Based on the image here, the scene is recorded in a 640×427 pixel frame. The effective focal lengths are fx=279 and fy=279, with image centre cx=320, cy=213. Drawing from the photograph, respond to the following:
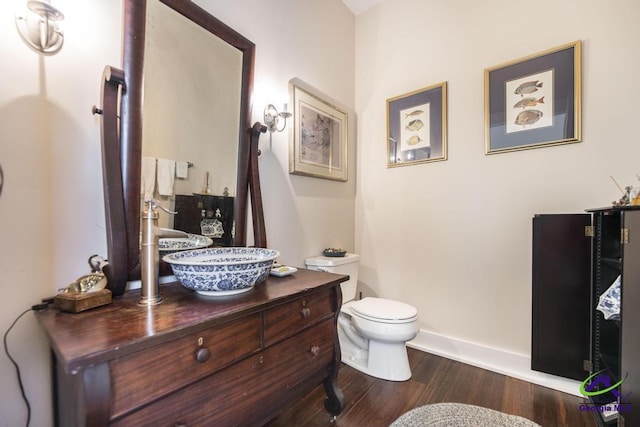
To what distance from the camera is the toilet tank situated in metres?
2.04

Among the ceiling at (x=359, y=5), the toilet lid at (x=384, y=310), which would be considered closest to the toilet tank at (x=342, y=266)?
the toilet lid at (x=384, y=310)

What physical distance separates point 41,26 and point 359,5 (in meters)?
2.45

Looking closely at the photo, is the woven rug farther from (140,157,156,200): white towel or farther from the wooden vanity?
(140,157,156,200): white towel

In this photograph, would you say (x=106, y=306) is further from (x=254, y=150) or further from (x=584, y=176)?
(x=584, y=176)

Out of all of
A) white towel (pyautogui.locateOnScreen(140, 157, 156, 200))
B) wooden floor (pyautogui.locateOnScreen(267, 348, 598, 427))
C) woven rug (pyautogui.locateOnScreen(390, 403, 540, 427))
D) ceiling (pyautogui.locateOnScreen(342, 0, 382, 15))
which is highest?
ceiling (pyautogui.locateOnScreen(342, 0, 382, 15))

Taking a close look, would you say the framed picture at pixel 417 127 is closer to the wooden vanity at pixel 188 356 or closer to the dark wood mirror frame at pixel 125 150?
the wooden vanity at pixel 188 356

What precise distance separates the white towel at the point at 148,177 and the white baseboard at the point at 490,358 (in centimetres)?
220

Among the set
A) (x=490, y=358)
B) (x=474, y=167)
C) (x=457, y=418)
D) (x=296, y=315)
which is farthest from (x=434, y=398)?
(x=474, y=167)

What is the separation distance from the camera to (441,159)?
2.23 m

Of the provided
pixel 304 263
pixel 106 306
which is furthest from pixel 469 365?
pixel 106 306

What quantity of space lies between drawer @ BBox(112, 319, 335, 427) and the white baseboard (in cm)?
123

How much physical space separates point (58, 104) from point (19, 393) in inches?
38.0

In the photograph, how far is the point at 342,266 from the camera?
2.14 m

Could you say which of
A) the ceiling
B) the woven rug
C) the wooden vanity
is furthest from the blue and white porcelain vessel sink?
the ceiling
